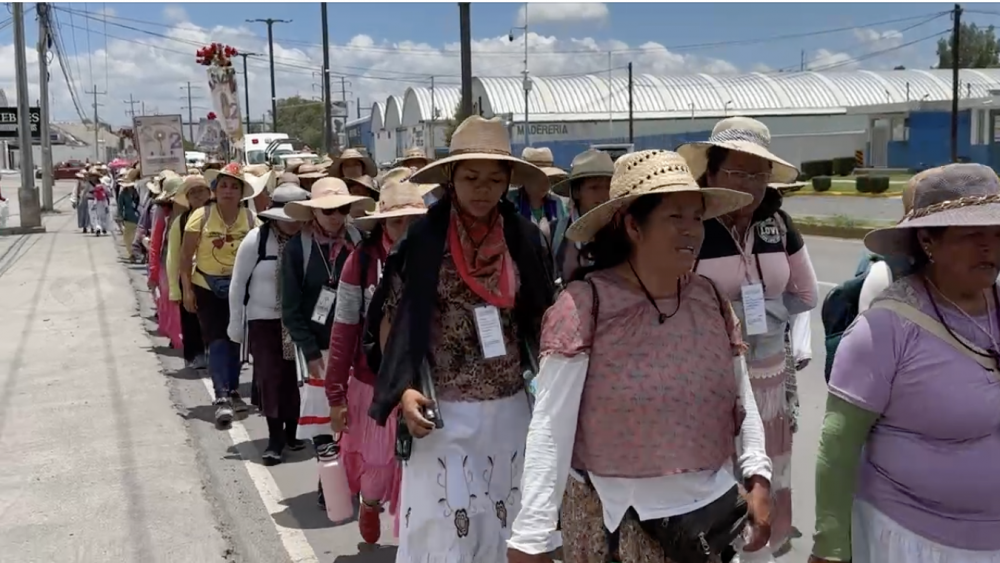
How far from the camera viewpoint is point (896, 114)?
178ft

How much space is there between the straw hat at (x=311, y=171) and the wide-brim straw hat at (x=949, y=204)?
218 inches

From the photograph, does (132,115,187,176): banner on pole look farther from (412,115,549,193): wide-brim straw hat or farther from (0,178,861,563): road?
(412,115,549,193): wide-brim straw hat

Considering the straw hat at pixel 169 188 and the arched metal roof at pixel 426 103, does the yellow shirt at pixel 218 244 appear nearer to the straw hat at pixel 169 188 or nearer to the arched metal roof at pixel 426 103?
the straw hat at pixel 169 188

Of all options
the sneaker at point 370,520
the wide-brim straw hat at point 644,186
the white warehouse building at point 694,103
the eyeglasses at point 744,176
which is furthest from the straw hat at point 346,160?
the white warehouse building at point 694,103

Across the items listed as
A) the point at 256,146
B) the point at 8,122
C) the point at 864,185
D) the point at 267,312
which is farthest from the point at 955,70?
the point at 267,312

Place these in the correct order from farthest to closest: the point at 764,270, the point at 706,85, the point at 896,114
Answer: the point at 706,85, the point at 896,114, the point at 764,270

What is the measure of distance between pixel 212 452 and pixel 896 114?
2094 inches

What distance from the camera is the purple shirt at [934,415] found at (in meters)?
2.48

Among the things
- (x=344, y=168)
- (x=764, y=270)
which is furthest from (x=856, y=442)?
(x=344, y=168)

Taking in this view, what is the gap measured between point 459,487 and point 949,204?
71.4 inches

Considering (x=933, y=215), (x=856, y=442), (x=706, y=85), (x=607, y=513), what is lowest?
(x=607, y=513)

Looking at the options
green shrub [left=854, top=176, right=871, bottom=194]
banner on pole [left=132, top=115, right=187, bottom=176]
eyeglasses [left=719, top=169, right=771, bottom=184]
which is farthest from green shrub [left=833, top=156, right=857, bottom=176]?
eyeglasses [left=719, top=169, right=771, bottom=184]

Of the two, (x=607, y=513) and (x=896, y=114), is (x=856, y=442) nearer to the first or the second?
(x=607, y=513)

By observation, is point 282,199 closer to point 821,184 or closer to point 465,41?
point 465,41
